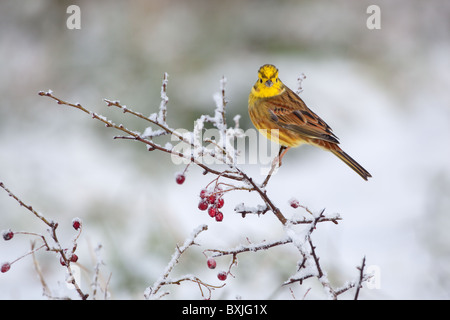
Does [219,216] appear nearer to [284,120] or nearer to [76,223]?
[76,223]

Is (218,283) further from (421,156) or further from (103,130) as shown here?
(421,156)

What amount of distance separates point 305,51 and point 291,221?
12.0 ft

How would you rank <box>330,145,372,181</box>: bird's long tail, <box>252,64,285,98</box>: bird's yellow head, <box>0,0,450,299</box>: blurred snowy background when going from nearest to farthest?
<box>330,145,372,181</box>: bird's long tail < <box>252,64,285,98</box>: bird's yellow head < <box>0,0,450,299</box>: blurred snowy background

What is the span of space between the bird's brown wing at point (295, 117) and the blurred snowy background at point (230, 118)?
0.84 metres

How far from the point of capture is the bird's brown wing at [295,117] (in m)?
1.55

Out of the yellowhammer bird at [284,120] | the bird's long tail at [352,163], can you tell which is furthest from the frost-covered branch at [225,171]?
the yellowhammer bird at [284,120]

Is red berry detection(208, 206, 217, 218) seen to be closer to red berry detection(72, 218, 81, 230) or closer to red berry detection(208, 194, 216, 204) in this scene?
red berry detection(208, 194, 216, 204)

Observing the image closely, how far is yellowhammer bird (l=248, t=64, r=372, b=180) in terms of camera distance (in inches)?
60.7

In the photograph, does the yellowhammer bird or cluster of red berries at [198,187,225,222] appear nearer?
cluster of red berries at [198,187,225,222]

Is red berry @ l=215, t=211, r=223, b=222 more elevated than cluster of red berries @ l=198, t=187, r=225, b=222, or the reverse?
cluster of red berries @ l=198, t=187, r=225, b=222

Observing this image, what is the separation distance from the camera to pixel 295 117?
1.59 meters

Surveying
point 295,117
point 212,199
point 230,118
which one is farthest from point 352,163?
point 230,118

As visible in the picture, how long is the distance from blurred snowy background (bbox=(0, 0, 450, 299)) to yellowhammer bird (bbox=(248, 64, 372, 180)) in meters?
0.83

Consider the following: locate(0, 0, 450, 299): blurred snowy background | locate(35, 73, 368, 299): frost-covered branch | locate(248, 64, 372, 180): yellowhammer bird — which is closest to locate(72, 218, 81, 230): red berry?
locate(35, 73, 368, 299): frost-covered branch
